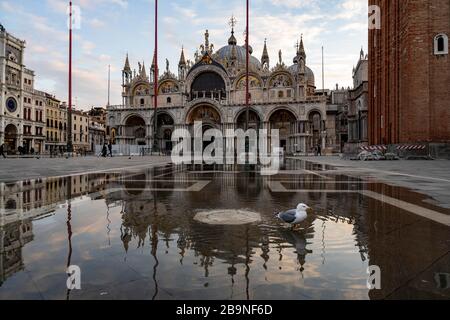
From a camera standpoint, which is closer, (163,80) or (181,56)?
(163,80)

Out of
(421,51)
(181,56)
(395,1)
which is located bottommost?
(421,51)

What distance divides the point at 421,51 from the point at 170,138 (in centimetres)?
4409

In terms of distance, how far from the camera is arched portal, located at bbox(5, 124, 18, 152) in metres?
56.8

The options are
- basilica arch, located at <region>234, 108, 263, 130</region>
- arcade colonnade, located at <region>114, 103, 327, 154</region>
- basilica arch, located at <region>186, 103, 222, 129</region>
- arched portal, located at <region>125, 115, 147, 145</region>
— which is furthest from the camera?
arched portal, located at <region>125, 115, 147, 145</region>

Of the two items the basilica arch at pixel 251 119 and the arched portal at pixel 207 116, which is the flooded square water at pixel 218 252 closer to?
the basilica arch at pixel 251 119

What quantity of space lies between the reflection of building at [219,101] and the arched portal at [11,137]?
16728mm

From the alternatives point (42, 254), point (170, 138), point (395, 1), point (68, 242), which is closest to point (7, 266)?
point (42, 254)

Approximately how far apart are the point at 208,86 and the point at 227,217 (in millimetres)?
56342

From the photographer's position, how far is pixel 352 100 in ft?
155

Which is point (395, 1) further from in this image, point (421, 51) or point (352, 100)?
point (352, 100)

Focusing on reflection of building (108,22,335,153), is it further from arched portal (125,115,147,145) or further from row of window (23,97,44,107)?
row of window (23,97,44,107)

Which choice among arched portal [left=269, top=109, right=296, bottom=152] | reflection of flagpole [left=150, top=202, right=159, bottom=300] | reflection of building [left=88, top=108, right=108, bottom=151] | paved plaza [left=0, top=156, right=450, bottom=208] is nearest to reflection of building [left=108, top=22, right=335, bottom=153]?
arched portal [left=269, top=109, right=296, bottom=152]

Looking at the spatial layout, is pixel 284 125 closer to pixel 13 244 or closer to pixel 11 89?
pixel 11 89

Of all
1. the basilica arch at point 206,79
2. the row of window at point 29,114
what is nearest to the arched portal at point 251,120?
the basilica arch at point 206,79
